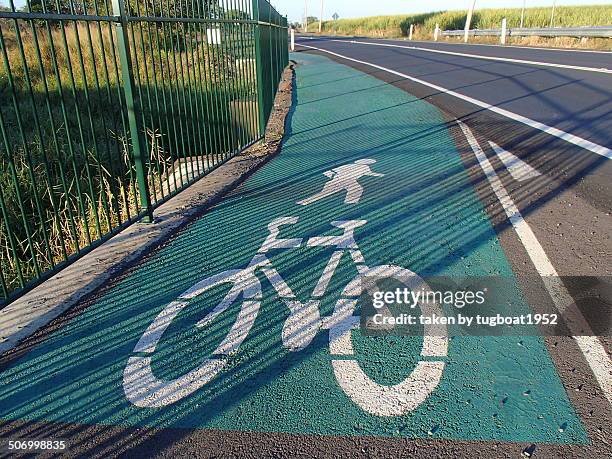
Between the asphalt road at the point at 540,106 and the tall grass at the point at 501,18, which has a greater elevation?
the tall grass at the point at 501,18

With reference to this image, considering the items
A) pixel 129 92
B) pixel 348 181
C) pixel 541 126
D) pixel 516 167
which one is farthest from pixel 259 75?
pixel 541 126

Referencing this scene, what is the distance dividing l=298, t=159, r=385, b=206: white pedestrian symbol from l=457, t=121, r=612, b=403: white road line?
1521 mm

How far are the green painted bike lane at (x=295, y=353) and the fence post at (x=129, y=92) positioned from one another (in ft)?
1.77

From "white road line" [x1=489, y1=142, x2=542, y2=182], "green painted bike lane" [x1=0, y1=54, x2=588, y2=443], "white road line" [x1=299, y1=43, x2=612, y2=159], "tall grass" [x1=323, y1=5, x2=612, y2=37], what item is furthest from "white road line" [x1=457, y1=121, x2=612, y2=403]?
"tall grass" [x1=323, y1=5, x2=612, y2=37]

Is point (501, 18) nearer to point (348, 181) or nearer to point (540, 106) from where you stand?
point (540, 106)

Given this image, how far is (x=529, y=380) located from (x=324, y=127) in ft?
23.2

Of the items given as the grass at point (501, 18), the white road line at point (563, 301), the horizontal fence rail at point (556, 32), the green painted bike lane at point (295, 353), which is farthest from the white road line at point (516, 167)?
the grass at point (501, 18)

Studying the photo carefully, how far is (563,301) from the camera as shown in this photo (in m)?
3.25

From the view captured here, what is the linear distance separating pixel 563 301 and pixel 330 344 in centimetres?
162

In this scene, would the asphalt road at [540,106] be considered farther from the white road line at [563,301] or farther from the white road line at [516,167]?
the white road line at [563,301]

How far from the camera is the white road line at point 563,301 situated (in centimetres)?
264

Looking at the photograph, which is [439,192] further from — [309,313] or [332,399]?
[332,399]

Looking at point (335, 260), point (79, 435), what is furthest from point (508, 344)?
point (79, 435)

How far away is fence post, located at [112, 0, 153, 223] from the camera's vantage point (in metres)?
4.29
